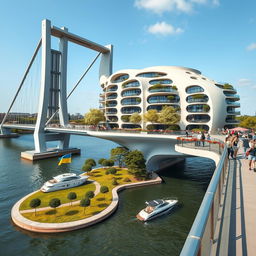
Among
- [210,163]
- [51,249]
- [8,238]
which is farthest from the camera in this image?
[210,163]

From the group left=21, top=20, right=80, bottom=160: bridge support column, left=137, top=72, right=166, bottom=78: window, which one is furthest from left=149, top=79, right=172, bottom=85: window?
left=21, top=20, right=80, bottom=160: bridge support column

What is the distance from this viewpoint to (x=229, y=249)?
3.52m

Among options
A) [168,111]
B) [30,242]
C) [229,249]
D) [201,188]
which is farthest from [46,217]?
[168,111]

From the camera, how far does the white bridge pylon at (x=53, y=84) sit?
4662 centimetres

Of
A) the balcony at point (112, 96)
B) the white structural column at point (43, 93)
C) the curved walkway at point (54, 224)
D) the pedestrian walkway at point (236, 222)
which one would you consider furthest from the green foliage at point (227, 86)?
the pedestrian walkway at point (236, 222)

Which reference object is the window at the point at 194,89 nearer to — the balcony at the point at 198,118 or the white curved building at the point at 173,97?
the white curved building at the point at 173,97

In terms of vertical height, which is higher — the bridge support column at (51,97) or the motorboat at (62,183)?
the bridge support column at (51,97)

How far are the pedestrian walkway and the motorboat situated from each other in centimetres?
2213

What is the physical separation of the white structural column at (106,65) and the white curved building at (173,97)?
8.94 ft

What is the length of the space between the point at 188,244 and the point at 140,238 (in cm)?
1661

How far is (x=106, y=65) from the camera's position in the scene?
76688mm

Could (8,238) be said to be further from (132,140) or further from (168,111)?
(168,111)

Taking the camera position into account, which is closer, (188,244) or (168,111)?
(188,244)

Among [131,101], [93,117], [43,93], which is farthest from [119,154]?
[131,101]
